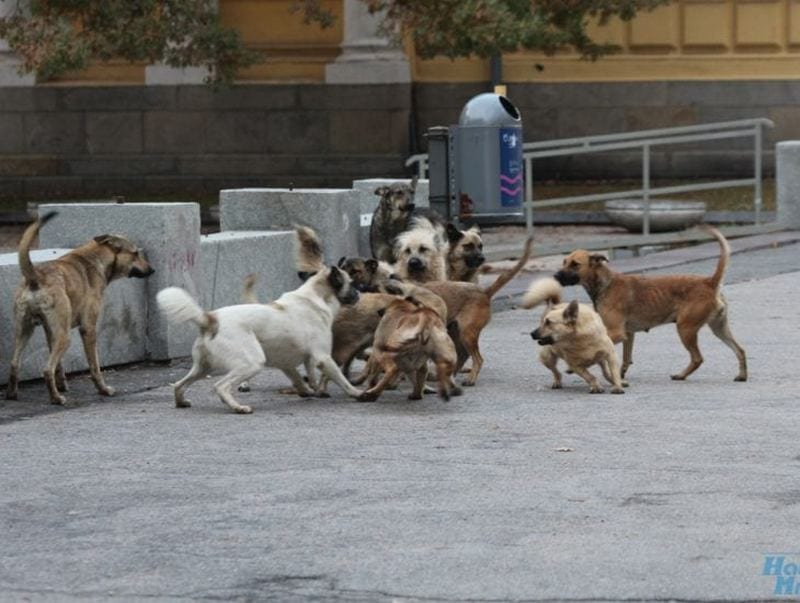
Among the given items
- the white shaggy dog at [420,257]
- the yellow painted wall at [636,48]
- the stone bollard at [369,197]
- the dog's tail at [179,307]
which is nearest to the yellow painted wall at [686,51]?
the yellow painted wall at [636,48]

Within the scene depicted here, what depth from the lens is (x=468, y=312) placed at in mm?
12562

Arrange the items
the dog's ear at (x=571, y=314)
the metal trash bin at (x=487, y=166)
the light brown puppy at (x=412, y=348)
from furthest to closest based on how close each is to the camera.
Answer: the metal trash bin at (x=487, y=166), the dog's ear at (x=571, y=314), the light brown puppy at (x=412, y=348)

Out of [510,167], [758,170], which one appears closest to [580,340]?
[510,167]

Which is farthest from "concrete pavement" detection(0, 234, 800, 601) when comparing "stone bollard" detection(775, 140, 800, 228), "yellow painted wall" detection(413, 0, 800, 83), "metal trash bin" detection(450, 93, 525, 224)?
"yellow painted wall" detection(413, 0, 800, 83)

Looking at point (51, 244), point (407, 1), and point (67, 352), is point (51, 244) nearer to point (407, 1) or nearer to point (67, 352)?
point (67, 352)

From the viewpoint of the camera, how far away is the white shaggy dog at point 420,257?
1367 cm

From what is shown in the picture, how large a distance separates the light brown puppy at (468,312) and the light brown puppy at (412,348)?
34.4 inches

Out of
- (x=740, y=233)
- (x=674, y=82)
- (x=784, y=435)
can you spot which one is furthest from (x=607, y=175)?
(x=784, y=435)

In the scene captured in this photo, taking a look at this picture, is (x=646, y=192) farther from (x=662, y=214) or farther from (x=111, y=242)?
(x=111, y=242)

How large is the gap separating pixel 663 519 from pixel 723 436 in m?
2.12

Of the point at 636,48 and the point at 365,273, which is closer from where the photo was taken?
the point at 365,273

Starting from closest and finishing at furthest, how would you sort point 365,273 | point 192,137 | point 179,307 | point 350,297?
point 179,307
point 350,297
point 365,273
point 192,137

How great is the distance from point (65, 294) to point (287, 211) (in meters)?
3.98

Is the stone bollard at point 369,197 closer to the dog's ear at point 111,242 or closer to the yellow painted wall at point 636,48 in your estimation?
the dog's ear at point 111,242
